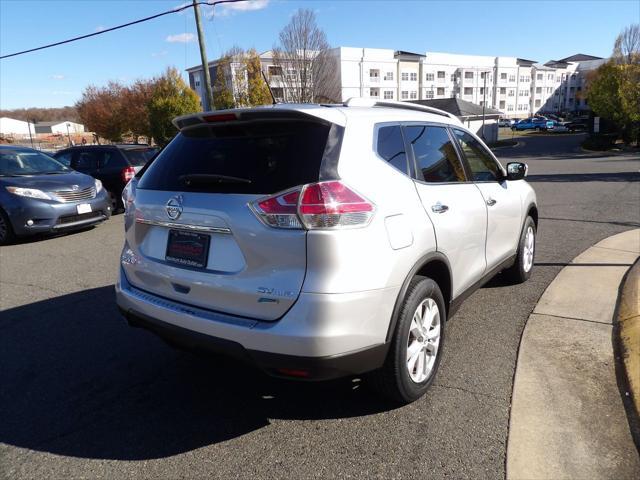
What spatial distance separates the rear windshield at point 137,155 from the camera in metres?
11.0

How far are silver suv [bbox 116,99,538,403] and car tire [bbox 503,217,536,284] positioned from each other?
6.05 feet

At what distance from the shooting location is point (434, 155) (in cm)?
334

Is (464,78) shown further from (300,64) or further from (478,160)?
(478,160)

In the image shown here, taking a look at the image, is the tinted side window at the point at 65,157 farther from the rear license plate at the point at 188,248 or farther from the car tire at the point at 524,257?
the car tire at the point at 524,257

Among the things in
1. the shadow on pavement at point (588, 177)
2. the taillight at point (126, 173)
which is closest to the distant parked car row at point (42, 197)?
the taillight at point (126, 173)

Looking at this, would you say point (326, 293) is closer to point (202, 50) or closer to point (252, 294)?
point (252, 294)

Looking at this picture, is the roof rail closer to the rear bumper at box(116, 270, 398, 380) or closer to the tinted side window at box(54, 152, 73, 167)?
the rear bumper at box(116, 270, 398, 380)

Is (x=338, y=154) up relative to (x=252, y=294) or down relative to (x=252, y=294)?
up

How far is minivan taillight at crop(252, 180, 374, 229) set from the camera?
2.30m

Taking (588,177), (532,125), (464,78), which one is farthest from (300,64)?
(464,78)

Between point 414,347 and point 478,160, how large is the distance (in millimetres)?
1992

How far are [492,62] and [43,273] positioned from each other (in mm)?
104260

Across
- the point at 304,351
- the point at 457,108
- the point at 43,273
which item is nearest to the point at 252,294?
the point at 304,351

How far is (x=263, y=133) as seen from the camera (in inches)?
104
